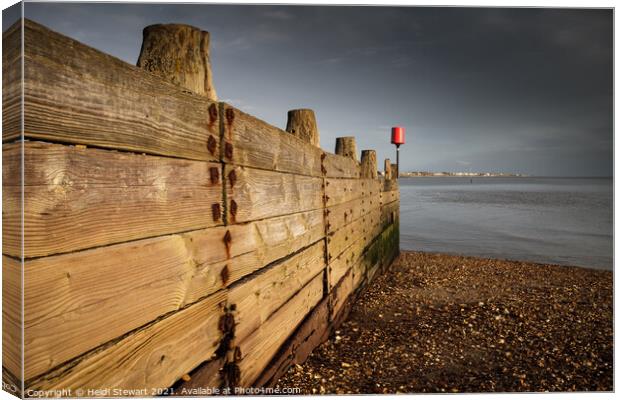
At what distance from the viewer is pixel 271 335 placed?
2566 millimetres

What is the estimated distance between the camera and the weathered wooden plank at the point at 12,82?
1.11m

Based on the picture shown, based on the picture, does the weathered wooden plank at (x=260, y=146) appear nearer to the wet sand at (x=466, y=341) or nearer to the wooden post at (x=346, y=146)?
the wet sand at (x=466, y=341)

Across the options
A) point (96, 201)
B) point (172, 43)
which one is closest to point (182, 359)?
point (96, 201)

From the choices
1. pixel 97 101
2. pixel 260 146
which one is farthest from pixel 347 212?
pixel 97 101

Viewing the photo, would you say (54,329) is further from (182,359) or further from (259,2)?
(259,2)

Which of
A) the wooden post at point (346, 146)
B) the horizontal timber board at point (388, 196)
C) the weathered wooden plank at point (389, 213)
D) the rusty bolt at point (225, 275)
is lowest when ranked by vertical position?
the weathered wooden plank at point (389, 213)

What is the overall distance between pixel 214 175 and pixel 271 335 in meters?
1.29

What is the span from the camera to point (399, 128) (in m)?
9.73

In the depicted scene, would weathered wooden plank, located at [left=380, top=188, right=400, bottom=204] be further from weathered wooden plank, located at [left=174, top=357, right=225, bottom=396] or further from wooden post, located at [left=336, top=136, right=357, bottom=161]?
weathered wooden plank, located at [left=174, top=357, right=225, bottom=396]

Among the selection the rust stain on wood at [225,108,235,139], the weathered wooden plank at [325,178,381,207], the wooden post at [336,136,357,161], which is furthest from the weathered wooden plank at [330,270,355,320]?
the rust stain on wood at [225,108,235,139]

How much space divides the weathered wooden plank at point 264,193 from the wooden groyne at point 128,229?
1 centimetres

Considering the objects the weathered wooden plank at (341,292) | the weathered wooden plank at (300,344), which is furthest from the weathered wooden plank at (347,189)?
the weathered wooden plank at (300,344)

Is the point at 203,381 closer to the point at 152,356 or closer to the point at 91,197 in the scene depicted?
the point at 152,356

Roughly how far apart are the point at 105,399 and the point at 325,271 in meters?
2.58
